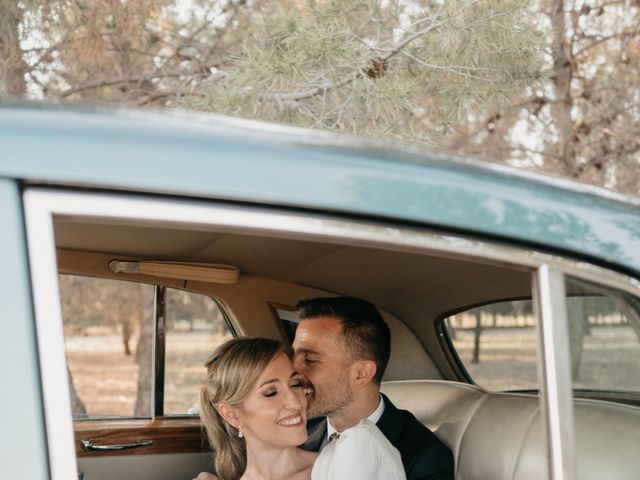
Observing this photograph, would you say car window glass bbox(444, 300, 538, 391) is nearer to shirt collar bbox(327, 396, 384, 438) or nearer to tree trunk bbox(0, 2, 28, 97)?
shirt collar bbox(327, 396, 384, 438)

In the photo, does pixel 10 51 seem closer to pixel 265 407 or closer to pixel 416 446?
pixel 265 407

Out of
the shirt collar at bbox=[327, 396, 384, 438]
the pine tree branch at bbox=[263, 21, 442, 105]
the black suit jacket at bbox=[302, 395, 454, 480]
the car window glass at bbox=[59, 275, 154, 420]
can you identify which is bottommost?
the black suit jacket at bbox=[302, 395, 454, 480]

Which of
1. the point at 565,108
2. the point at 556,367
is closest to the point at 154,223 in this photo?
the point at 556,367

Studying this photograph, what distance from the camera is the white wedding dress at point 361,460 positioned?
2.70 m

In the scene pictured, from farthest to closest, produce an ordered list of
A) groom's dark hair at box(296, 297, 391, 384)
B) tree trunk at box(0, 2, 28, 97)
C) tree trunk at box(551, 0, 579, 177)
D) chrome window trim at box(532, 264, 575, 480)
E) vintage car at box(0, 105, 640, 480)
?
tree trunk at box(551, 0, 579, 177) < tree trunk at box(0, 2, 28, 97) < groom's dark hair at box(296, 297, 391, 384) < chrome window trim at box(532, 264, 575, 480) < vintage car at box(0, 105, 640, 480)

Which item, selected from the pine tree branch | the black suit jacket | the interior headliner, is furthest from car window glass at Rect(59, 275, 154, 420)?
the black suit jacket

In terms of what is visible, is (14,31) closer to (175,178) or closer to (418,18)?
(418,18)

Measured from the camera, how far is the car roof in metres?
1.23

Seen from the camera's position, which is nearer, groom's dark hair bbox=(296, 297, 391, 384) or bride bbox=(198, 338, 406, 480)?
bride bbox=(198, 338, 406, 480)

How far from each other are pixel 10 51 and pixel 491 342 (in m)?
4.27

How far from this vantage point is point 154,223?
128 centimetres

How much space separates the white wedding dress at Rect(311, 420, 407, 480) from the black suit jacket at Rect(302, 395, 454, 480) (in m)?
0.27

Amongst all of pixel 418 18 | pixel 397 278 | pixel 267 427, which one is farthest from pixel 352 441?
pixel 418 18

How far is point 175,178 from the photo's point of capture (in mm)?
1244
